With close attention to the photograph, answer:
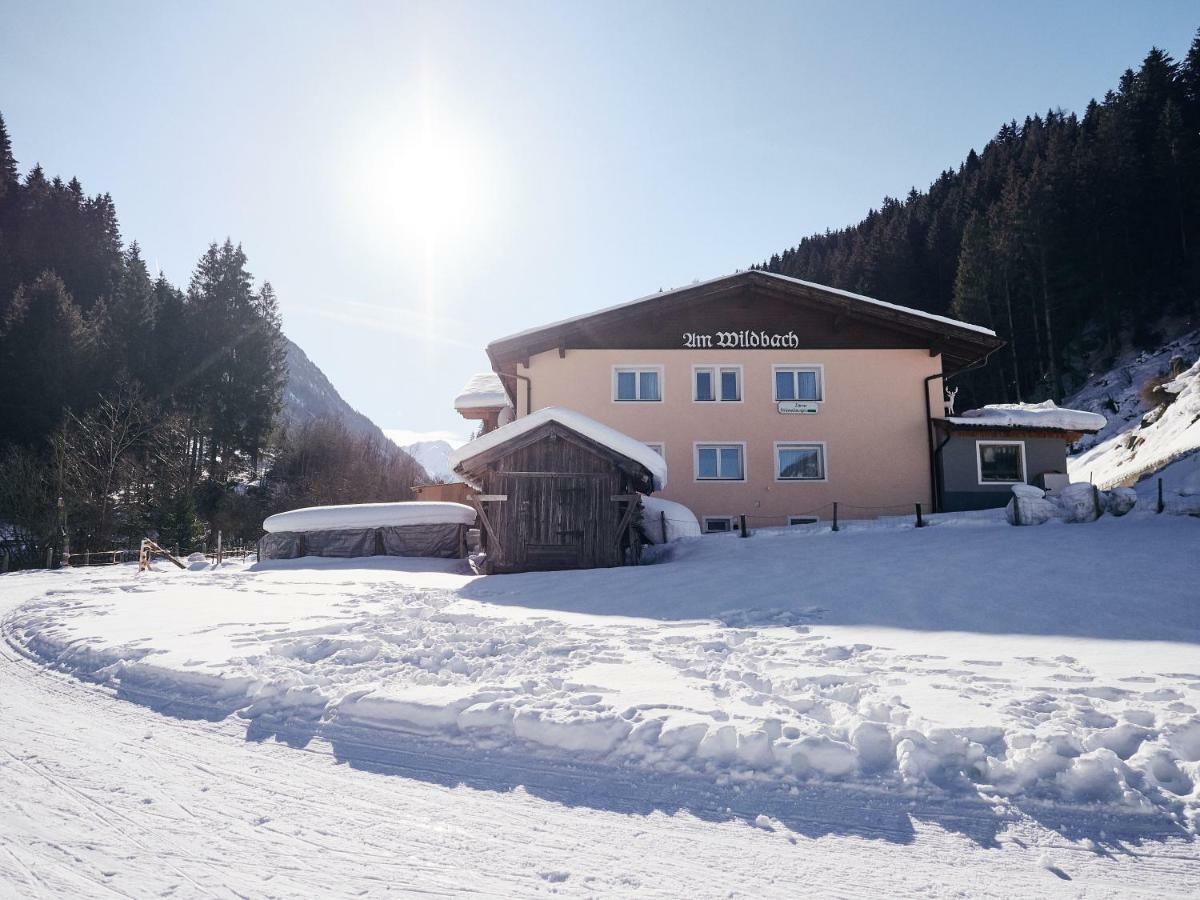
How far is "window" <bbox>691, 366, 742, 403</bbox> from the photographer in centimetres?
2198

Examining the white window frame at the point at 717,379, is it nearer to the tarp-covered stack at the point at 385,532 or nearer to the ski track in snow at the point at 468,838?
the tarp-covered stack at the point at 385,532

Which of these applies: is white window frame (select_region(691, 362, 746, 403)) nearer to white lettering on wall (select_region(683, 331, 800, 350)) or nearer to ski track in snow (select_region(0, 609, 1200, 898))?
white lettering on wall (select_region(683, 331, 800, 350))

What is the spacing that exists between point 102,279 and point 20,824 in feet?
224

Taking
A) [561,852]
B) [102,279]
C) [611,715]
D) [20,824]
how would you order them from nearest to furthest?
[561,852]
[20,824]
[611,715]
[102,279]

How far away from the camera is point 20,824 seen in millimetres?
3389

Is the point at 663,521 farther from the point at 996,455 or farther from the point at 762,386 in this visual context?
the point at 996,455

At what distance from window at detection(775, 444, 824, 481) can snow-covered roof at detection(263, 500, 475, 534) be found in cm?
967

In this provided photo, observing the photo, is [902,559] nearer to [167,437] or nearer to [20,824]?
[20,824]

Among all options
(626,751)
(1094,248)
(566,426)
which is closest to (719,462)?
(566,426)

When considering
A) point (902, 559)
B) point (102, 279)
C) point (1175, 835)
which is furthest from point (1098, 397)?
point (102, 279)

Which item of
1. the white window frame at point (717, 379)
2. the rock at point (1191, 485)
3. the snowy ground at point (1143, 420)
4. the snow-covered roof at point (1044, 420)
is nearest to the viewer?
the rock at point (1191, 485)

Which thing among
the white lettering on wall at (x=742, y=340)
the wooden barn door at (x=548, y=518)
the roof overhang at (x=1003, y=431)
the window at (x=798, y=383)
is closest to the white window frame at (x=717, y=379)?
the white lettering on wall at (x=742, y=340)

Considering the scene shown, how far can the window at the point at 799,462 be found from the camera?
21656mm

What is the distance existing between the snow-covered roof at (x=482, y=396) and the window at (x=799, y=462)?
1016 cm
